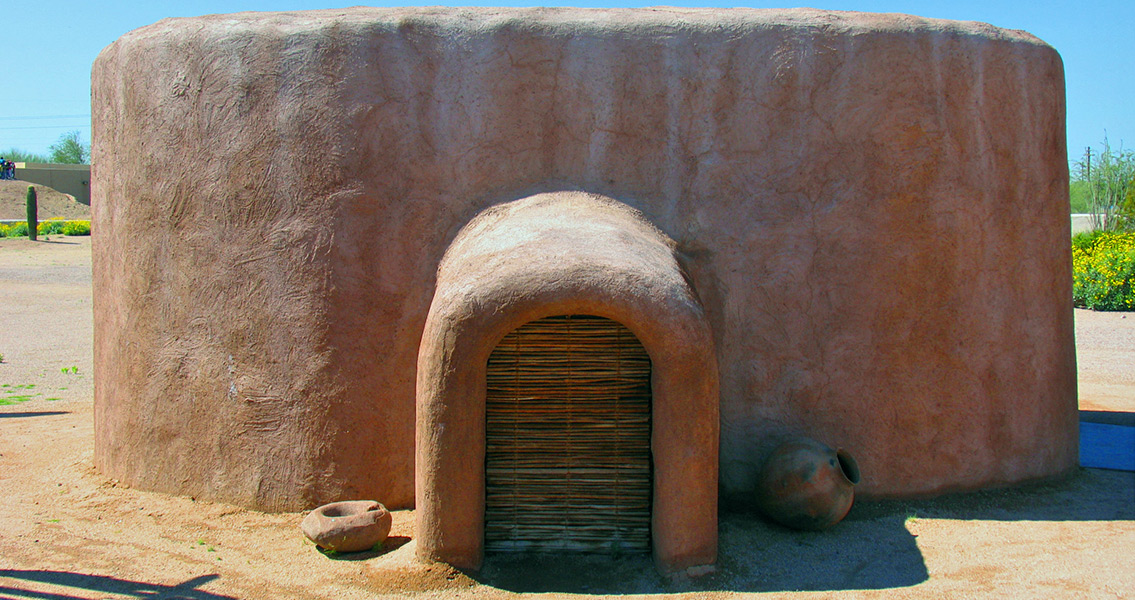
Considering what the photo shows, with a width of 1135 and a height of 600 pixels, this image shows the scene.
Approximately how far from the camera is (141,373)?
498cm

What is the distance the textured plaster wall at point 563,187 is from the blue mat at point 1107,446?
138 cm

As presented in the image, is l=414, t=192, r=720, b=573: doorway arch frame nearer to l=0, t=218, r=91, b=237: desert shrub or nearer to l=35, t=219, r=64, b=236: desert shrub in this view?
l=0, t=218, r=91, b=237: desert shrub

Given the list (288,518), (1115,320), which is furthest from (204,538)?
(1115,320)

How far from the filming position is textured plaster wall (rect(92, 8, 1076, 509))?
4.68m

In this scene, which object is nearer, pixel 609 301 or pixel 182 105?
pixel 609 301

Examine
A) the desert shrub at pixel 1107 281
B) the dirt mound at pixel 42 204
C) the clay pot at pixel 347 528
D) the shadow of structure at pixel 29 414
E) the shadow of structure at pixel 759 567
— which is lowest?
the shadow of structure at pixel 759 567

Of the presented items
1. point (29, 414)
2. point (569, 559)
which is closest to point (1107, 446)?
point (569, 559)

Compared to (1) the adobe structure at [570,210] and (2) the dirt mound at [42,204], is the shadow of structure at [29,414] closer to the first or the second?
(1) the adobe structure at [570,210]

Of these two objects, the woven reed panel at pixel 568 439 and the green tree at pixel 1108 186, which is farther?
the green tree at pixel 1108 186

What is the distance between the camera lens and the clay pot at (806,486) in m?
4.40

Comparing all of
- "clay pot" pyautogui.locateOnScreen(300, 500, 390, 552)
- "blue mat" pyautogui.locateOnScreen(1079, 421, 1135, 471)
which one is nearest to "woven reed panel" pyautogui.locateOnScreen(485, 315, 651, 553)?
"clay pot" pyautogui.locateOnScreen(300, 500, 390, 552)

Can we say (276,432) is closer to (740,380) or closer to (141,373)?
(141,373)

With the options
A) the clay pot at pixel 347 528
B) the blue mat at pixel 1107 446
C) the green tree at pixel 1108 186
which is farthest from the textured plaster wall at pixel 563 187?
the green tree at pixel 1108 186

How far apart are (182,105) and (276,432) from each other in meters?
1.96
